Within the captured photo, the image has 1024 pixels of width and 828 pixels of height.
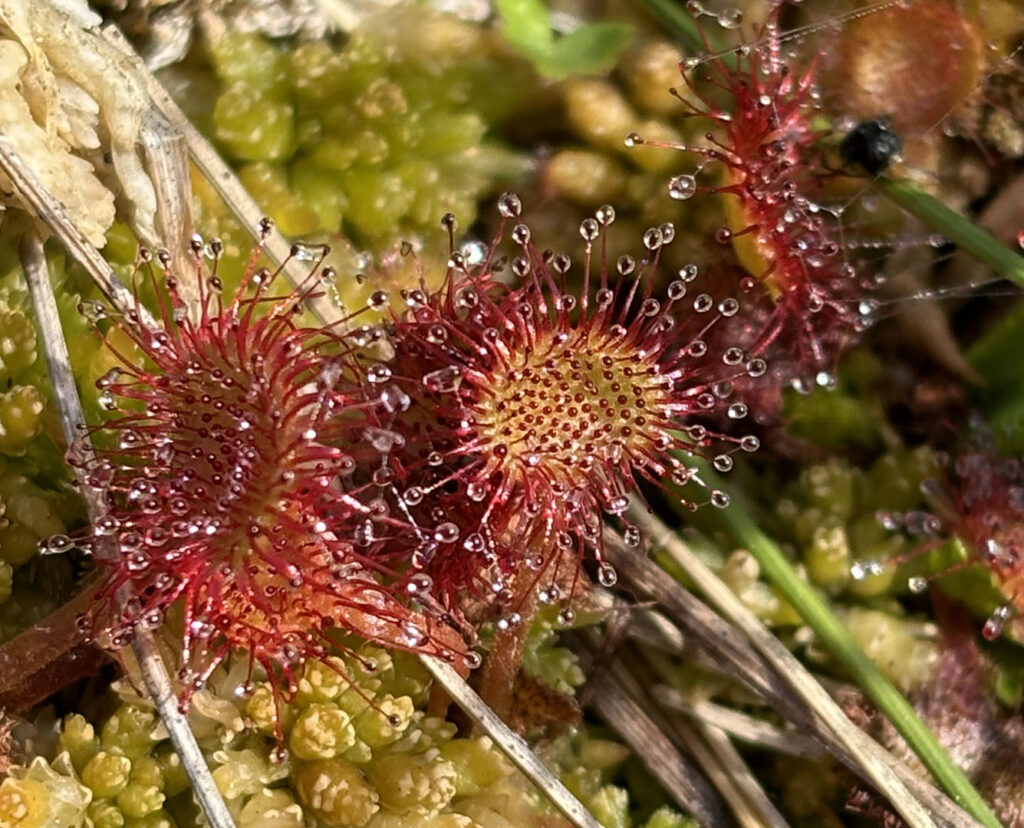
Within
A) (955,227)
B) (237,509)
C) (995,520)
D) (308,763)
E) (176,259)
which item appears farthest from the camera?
(995,520)

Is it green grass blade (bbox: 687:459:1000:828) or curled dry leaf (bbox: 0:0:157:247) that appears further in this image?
green grass blade (bbox: 687:459:1000:828)

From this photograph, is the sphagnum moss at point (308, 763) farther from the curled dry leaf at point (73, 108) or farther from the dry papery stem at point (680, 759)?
the curled dry leaf at point (73, 108)

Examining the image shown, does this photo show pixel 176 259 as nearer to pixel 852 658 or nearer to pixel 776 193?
pixel 776 193


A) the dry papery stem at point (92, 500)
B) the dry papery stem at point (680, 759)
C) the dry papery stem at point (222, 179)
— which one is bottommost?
the dry papery stem at point (680, 759)

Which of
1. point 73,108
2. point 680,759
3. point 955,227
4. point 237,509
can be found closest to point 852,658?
point 680,759

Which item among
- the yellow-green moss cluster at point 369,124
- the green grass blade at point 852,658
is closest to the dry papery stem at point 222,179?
the yellow-green moss cluster at point 369,124

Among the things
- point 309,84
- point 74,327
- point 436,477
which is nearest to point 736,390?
point 436,477

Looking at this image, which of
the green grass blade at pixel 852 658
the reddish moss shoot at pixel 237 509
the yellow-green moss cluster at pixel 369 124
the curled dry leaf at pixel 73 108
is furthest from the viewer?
the yellow-green moss cluster at pixel 369 124

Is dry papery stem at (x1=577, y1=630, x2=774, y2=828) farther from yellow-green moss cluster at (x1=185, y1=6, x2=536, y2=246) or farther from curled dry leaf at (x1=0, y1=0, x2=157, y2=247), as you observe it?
curled dry leaf at (x1=0, y1=0, x2=157, y2=247)

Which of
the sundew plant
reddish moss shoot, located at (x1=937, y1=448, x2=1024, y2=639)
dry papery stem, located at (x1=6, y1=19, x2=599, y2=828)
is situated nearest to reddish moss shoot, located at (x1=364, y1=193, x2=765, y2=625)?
the sundew plant
